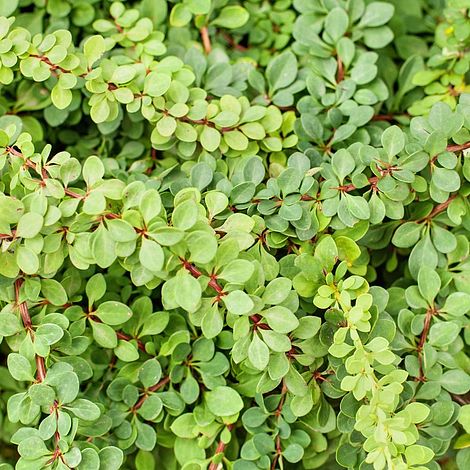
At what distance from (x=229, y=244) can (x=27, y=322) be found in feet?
1.24

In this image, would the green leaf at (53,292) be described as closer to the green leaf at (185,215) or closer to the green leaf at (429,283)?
the green leaf at (185,215)

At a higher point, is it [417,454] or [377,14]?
[377,14]

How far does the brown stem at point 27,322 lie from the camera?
1.22m

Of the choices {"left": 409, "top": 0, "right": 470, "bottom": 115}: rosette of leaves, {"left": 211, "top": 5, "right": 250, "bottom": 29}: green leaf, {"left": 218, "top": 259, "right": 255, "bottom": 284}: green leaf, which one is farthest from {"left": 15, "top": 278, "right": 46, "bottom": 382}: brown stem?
{"left": 409, "top": 0, "right": 470, "bottom": 115}: rosette of leaves

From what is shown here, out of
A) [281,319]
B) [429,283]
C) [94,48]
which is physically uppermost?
[94,48]

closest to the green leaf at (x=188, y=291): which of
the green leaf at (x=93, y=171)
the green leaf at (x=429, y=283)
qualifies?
the green leaf at (x=93, y=171)

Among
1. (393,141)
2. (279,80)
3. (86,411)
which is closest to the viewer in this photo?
(86,411)

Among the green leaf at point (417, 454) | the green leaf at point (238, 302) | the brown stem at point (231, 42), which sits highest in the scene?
the brown stem at point (231, 42)

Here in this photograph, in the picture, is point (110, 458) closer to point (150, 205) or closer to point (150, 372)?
point (150, 372)

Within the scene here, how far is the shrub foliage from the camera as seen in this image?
3.83 ft

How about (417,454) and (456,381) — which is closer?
(417,454)

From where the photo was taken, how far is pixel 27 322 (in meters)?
1.26

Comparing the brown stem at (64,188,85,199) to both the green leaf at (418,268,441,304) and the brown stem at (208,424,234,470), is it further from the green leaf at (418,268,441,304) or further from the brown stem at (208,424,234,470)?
the green leaf at (418,268,441,304)

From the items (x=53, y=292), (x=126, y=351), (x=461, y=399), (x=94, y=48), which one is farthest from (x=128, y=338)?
(x=461, y=399)
